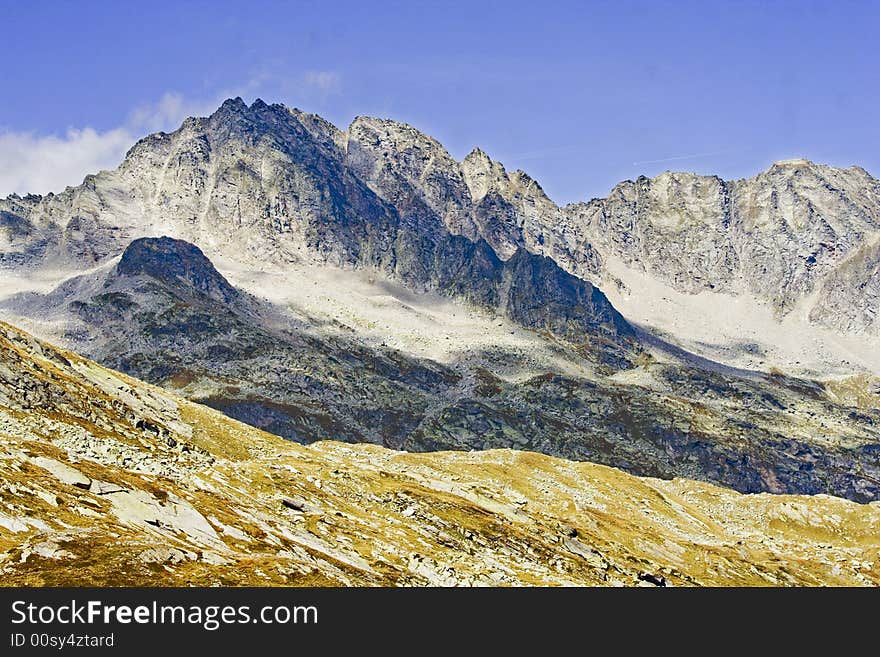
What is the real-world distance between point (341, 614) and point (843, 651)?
20.3m

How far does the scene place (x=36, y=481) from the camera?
57.0m

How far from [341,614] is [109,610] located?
9116 millimetres

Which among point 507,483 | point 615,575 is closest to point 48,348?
point 507,483

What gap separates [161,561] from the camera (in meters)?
46.7

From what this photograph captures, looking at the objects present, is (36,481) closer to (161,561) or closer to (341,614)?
(161,561)

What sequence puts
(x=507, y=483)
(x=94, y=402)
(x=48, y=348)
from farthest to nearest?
(x=507, y=483) < (x=48, y=348) < (x=94, y=402)

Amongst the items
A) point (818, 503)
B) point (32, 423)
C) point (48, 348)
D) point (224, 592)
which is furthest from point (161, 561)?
point (818, 503)

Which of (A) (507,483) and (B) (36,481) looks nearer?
(B) (36,481)

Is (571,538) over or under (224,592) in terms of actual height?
under

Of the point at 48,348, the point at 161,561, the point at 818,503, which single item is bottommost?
the point at 818,503

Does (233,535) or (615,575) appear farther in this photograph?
(615,575)

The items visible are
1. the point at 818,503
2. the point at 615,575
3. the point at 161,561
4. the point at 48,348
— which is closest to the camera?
the point at 161,561

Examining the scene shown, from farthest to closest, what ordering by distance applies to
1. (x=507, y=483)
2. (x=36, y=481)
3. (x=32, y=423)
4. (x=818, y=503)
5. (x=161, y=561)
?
(x=818, y=503) < (x=507, y=483) < (x=32, y=423) < (x=36, y=481) < (x=161, y=561)

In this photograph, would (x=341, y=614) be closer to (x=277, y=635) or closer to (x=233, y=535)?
(x=277, y=635)
